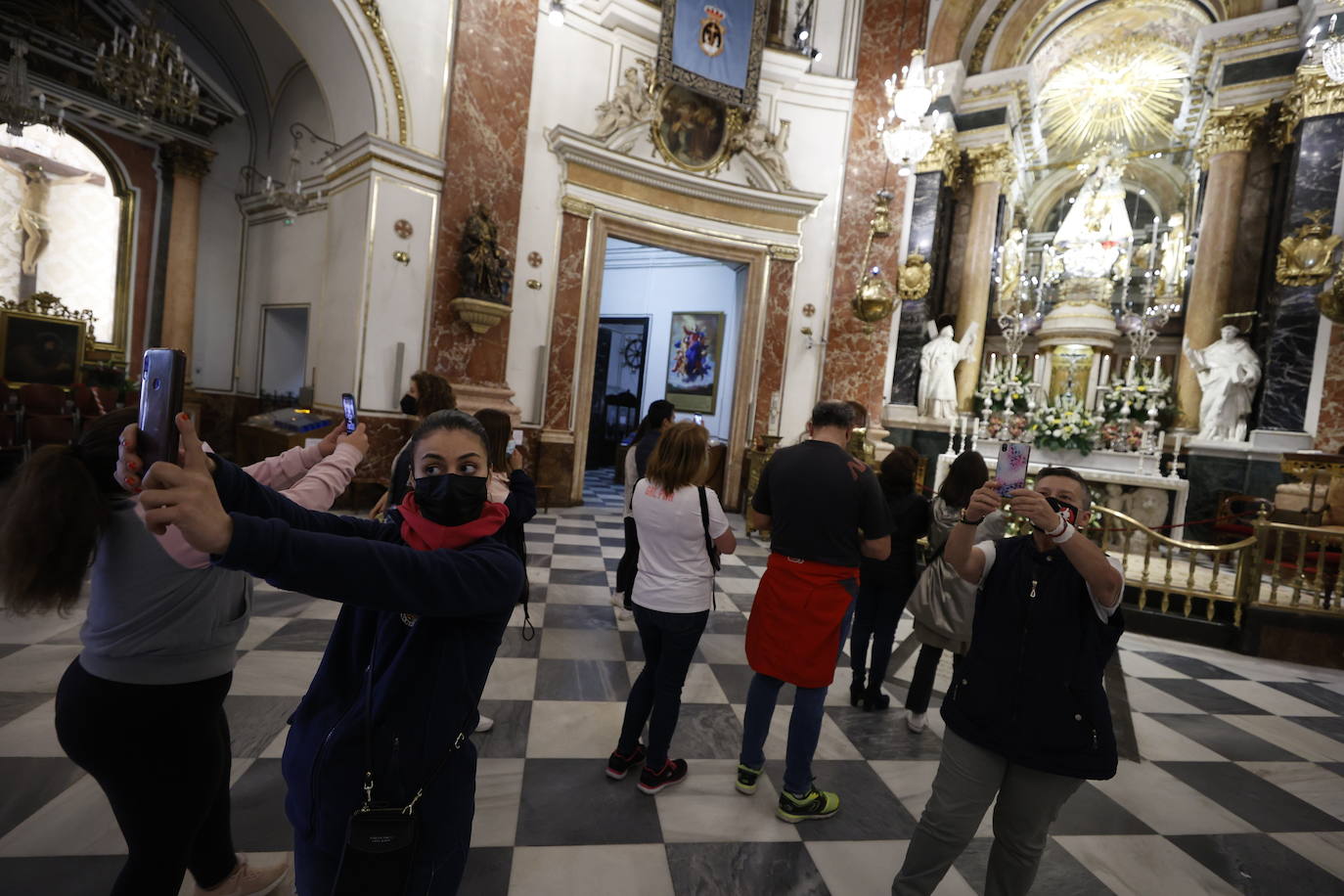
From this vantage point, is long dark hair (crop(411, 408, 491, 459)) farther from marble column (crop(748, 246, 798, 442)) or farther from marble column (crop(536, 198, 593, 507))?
marble column (crop(748, 246, 798, 442))

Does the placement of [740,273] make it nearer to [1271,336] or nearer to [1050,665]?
[1271,336]

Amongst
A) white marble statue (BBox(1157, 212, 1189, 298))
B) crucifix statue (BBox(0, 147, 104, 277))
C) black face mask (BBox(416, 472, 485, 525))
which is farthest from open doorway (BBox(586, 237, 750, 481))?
black face mask (BBox(416, 472, 485, 525))

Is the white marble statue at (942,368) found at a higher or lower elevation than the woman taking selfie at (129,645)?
higher

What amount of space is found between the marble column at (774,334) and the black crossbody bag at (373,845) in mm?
9760

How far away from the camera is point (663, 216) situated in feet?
33.1

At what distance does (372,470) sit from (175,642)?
6.74 m

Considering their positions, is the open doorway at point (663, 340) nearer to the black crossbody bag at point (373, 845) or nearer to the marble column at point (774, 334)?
the marble column at point (774, 334)

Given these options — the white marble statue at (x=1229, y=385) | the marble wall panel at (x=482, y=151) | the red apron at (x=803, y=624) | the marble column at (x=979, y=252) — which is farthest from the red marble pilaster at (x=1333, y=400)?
the marble wall panel at (x=482, y=151)

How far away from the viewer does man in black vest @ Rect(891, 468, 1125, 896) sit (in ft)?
5.52

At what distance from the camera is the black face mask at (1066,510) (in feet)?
5.37

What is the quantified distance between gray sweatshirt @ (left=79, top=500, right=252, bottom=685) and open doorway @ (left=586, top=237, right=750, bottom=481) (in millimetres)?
9623

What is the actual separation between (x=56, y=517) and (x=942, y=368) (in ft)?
36.8

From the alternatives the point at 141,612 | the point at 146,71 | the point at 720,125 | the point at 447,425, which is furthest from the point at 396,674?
the point at 720,125

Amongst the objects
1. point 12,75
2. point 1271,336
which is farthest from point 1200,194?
point 12,75
